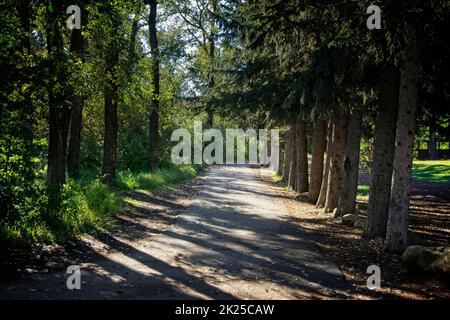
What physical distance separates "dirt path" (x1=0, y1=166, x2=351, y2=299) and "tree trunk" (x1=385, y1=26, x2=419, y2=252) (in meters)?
1.87

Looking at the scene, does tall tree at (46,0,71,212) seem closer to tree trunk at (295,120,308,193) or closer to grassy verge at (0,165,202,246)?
grassy verge at (0,165,202,246)

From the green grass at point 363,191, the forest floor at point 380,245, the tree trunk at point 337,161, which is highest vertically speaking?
the tree trunk at point 337,161

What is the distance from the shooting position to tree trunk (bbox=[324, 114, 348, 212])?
14125 millimetres

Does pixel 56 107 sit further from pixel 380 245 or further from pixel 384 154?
pixel 380 245

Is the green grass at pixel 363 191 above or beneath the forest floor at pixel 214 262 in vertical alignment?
beneath

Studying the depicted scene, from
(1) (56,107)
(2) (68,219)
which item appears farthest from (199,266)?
(1) (56,107)

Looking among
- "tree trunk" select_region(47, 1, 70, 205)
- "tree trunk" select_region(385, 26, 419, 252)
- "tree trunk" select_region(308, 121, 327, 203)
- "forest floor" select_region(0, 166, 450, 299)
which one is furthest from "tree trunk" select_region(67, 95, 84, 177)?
"tree trunk" select_region(385, 26, 419, 252)

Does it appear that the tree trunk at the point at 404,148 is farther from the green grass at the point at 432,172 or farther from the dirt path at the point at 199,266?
the green grass at the point at 432,172

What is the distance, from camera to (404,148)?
8867mm

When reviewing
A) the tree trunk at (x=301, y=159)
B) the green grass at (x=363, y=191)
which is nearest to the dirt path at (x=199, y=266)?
the tree trunk at (x=301, y=159)

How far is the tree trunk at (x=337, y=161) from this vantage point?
46.3 feet

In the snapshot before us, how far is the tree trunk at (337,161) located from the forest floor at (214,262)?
1.19 m

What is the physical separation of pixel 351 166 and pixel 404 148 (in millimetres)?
4096
